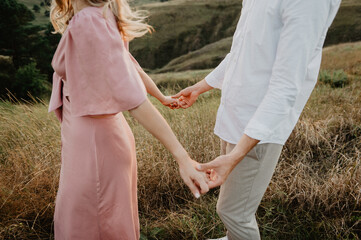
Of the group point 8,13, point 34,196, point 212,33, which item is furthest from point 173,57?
point 34,196

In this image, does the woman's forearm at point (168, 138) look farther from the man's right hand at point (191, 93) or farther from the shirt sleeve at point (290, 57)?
the man's right hand at point (191, 93)

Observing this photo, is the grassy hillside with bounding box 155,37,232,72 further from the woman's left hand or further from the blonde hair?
the blonde hair

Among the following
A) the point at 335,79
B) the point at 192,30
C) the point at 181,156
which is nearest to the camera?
the point at 181,156

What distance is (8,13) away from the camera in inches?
601

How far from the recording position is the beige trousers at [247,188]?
1397mm

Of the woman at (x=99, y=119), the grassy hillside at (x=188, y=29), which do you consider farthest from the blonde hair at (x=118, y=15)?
the grassy hillside at (x=188, y=29)

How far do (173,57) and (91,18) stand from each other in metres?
43.8

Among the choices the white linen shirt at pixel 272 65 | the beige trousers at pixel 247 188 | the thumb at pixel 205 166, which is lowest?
the beige trousers at pixel 247 188

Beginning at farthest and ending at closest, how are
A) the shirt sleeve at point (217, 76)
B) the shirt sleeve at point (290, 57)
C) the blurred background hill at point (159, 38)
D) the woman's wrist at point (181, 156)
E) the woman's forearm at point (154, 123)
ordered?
the blurred background hill at point (159, 38) < the shirt sleeve at point (217, 76) < the woman's wrist at point (181, 156) < the woman's forearm at point (154, 123) < the shirt sleeve at point (290, 57)

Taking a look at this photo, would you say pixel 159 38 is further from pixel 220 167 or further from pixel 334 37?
pixel 220 167

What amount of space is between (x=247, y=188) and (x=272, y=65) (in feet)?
2.10

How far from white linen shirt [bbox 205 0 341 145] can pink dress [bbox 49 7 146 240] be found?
1.64 feet

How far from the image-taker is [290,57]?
1.15 metres

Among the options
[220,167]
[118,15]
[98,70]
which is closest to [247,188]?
[220,167]
